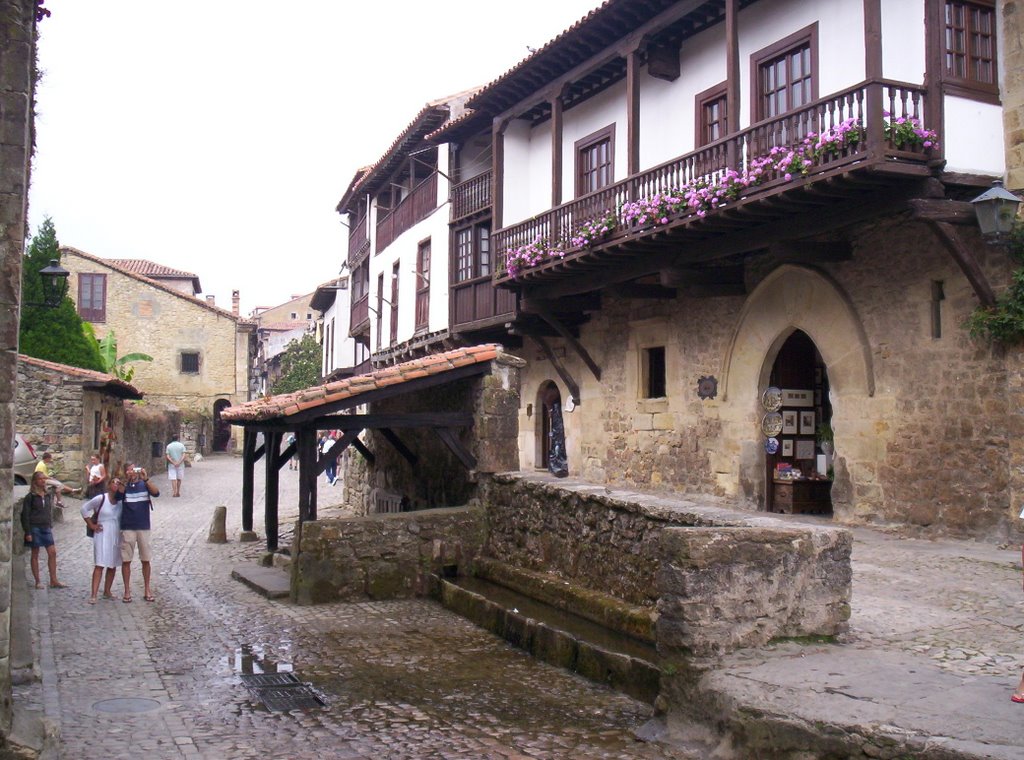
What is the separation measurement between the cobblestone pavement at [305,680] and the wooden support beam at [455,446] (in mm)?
1837

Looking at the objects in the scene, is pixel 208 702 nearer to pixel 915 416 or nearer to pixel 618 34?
pixel 915 416

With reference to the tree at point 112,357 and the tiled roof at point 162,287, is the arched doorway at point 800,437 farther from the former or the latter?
the tiled roof at point 162,287

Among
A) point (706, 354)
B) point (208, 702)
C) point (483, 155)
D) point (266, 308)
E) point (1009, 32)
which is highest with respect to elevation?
point (266, 308)

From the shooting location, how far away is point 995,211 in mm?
9297

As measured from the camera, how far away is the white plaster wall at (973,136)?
10.1m

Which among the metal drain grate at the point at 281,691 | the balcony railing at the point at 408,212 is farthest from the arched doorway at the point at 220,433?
the metal drain grate at the point at 281,691

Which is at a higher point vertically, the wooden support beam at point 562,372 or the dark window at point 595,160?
the dark window at point 595,160

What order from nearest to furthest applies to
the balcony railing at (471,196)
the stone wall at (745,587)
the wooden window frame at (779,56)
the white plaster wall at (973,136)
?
the stone wall at (745,587)
the white plaster wall at (973,136)
the wooden window frame at (779,56)
the balcony railing at (471,196)

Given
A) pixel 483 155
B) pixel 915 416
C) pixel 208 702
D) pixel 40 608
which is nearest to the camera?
pixel 208 702

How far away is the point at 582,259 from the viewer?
1427 centimetres

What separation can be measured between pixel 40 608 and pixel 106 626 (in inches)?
46.4

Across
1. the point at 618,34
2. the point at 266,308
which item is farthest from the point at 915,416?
the point at 266,308

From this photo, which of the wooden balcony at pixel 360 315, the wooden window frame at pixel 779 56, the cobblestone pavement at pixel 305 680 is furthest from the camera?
the wooden balcony at pixel 360 315

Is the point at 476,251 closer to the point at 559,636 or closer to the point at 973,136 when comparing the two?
the point at 973,136
